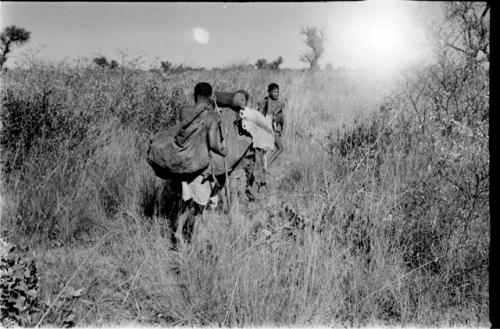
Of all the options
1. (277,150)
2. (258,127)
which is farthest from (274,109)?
(258,127)

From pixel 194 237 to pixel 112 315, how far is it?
881mm

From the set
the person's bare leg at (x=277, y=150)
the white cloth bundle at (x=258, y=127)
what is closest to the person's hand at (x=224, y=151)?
the white cloth bundle at (x=258, y=127)

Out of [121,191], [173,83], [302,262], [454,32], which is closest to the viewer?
[302,262]

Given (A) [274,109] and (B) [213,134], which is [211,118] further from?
(A) [274,109]

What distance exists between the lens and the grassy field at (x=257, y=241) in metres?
2.71

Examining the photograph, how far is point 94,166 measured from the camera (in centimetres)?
464

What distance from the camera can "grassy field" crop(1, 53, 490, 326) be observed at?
107 inches

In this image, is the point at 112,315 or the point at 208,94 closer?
the point at 112,315

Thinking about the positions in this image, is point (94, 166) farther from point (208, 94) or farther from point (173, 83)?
point (173, 83)

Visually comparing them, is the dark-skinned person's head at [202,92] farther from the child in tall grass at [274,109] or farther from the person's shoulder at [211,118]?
the child in tall grass at [274,109]

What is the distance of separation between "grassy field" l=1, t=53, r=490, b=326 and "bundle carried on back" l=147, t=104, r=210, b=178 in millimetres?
495

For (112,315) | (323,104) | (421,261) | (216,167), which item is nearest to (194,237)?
(216,167)

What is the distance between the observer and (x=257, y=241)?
9.59 ft

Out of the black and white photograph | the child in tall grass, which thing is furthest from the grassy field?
the child in tall grass
